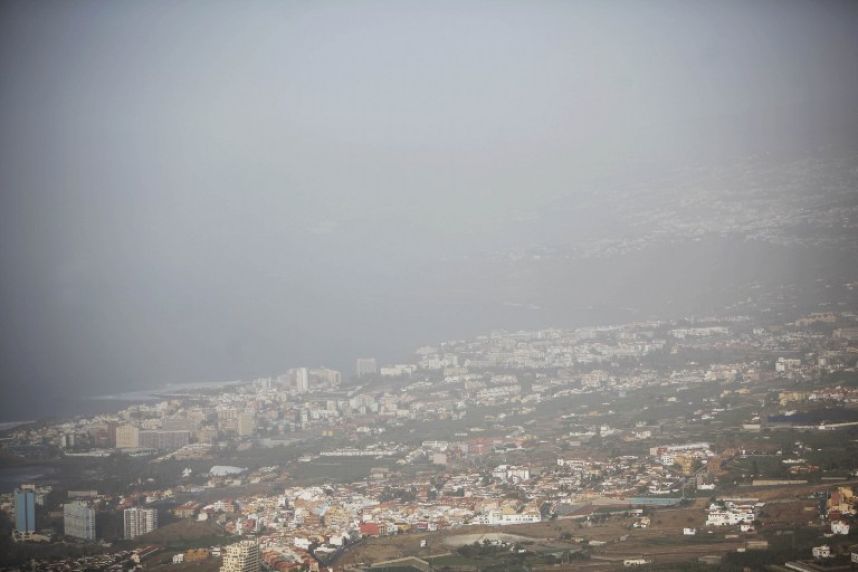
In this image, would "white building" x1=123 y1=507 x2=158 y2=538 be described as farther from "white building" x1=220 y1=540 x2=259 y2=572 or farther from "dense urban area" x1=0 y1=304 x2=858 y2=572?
"white building" x1=220 y1=540 x2=259 y2=572

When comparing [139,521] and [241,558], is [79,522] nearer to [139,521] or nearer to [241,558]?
[139,521]

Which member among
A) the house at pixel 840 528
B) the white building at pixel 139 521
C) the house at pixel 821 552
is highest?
the white building at pixel 139 521

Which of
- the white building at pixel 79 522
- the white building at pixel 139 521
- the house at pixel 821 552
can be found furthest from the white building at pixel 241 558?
the house at pixel 821 552

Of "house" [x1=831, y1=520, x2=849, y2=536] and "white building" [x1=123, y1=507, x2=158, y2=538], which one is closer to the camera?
"house" [x1=831, y1=520, x2=849, y2=536]

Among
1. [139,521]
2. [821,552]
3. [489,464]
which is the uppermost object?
[489,464]

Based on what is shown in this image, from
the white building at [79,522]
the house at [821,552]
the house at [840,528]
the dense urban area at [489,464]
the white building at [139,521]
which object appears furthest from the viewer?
the white building at [139,521]

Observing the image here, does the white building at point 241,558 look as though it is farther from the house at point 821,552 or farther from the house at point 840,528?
the house at point 840,528

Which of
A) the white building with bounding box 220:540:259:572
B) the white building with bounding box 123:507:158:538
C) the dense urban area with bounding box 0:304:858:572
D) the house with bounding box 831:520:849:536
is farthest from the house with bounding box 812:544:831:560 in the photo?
the white building with bounding box 123:507:158:538

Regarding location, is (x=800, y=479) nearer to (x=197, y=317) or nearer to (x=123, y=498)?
(x=123, y=498)

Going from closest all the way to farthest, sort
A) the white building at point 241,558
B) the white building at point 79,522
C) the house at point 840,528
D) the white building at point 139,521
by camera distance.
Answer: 1. the white building at point 241,558
2. the house at point 840,528
3. the white building at point 79,522
4. the white building at point 139,521

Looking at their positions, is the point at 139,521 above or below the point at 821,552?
above

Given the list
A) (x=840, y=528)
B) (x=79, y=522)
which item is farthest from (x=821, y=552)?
(x=79, y=522)
